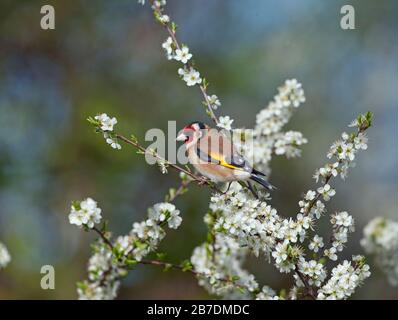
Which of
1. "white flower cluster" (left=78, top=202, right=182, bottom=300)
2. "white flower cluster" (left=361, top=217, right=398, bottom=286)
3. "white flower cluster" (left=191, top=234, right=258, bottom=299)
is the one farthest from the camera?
"white flower cluster" (left=361, top=217, right=398, bottom=286)

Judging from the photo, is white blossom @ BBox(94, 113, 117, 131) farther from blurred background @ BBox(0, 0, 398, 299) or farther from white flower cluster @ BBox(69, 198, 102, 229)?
blurred background @ BBox(0, 0, 398, 299)

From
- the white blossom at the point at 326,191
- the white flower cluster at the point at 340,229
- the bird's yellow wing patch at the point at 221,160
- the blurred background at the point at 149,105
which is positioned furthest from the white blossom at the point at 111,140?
the blurred background at the point at 149,105

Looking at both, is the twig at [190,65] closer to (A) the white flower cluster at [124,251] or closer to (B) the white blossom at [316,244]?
(A) the white flower cluster at [124,251]

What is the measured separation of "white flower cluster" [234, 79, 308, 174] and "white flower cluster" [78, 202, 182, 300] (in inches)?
44.9

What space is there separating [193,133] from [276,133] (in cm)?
78

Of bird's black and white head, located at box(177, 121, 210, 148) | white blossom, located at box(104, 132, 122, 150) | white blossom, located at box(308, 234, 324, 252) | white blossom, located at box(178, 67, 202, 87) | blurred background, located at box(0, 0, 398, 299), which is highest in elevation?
blurred background, located at box(0, 0, 398, 299)

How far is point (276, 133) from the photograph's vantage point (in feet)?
18.8

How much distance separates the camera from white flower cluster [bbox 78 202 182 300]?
15.1ft

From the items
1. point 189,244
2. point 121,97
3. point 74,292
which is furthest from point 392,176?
point 74,292

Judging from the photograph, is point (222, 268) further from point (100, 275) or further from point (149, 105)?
point (149, 105)

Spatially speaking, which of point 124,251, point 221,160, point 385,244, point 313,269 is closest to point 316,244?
point 313,269

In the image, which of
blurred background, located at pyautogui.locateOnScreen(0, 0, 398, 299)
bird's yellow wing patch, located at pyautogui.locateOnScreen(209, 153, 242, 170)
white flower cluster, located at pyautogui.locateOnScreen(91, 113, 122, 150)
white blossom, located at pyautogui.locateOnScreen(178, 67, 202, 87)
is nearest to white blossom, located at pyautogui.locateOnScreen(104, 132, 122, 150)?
white flower cluster, located at pyautogui.locateOnScreen(91, 113, 122, 150)

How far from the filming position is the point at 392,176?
11570 millimetres
